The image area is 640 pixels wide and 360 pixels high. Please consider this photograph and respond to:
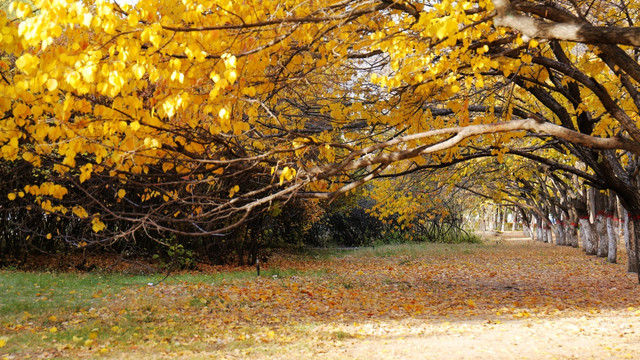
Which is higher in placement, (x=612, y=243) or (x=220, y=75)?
(x=220, y=75)

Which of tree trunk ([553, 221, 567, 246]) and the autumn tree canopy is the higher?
the autumn tree canopy

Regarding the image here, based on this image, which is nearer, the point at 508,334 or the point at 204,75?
the point at 204,75

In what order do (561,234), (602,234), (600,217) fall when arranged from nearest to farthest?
(600,217) < (602,234) < (561,234)

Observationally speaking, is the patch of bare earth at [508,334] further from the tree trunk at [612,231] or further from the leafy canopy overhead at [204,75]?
the tree trunk at [612,231]

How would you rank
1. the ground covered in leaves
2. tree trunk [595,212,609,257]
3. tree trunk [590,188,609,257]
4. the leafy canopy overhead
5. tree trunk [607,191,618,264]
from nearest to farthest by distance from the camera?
1. the leafy canopy overhead
2. the ground covered in leaves
3. tree trunk [607,191,618,264]
4. tree trunk [590,188,609,257]
5. tree trunk [595,212,609,257]

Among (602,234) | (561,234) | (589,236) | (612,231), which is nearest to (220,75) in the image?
(612,231)

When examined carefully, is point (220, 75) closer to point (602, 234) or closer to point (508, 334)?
point (508, 334)

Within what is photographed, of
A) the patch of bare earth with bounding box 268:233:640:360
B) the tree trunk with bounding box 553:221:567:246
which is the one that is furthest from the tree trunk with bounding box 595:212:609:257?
the tree trunk with bounding box 553:221:567:246

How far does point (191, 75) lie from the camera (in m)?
5.29

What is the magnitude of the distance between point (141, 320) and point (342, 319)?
2970 mm

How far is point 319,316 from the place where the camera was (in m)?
8.62

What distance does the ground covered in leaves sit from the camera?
5980mm

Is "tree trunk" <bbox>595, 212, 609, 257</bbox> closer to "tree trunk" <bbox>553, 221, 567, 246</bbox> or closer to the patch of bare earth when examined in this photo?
the patch of bare earth

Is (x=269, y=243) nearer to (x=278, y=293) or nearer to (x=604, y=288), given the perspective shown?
(x=278, y=293)
